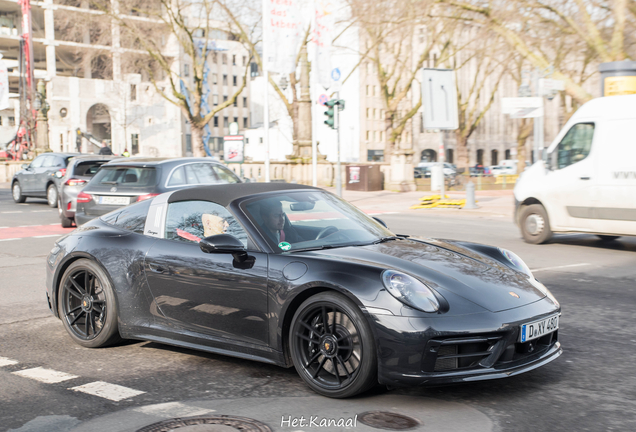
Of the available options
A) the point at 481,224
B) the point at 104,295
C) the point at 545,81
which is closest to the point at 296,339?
the point at 104,295

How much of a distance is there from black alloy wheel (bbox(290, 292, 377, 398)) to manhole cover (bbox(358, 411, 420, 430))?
209 mm

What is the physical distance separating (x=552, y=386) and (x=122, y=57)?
44.0 meters

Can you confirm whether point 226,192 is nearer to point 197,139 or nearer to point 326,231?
point 326,231

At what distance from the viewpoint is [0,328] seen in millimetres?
6484

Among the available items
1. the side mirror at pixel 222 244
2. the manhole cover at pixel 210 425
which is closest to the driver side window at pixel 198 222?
the side mirror at pixel 222 244

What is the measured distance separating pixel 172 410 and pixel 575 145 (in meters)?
9.54

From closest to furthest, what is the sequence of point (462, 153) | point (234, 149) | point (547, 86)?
point (547, 86), point (234, 149), point (462, 153)

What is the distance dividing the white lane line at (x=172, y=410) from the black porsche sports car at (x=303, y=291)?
2.13 feet

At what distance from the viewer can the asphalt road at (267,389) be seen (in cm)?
396

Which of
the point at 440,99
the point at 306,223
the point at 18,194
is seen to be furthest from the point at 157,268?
the point at 18,194

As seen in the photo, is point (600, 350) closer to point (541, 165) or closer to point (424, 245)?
point (424, 245)

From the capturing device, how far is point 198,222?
5301 mm

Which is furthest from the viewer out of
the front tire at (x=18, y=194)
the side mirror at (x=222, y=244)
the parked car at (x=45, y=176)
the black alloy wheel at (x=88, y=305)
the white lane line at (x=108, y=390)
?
the front tire at (x=18, y=194)

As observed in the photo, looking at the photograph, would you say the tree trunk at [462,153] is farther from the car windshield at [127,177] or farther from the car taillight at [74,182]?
the car windshield at [127,177]
